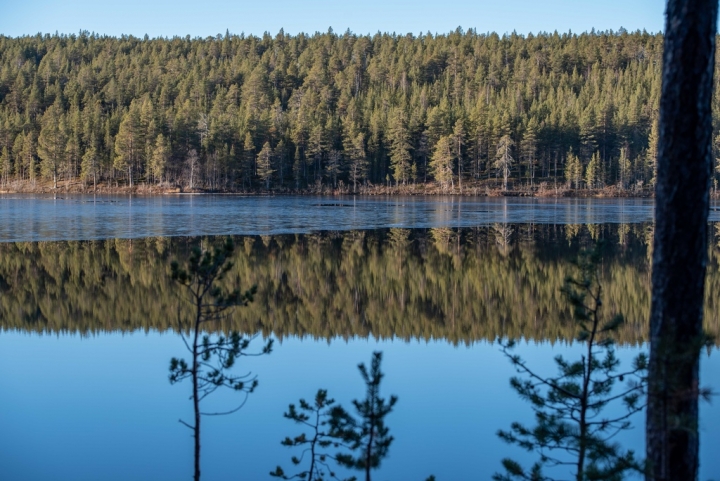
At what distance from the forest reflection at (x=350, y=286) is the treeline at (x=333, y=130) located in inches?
3028

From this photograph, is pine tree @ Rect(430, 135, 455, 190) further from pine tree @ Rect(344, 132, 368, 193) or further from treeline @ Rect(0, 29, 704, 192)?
pine tree @ Rect(344, 132, 368, 193)

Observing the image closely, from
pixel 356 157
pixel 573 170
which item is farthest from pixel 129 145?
pixel 573 170

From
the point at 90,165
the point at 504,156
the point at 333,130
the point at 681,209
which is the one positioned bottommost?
the point at 681,209

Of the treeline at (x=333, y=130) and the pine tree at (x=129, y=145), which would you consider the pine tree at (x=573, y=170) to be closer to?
the treeline at (x=333, y=130)

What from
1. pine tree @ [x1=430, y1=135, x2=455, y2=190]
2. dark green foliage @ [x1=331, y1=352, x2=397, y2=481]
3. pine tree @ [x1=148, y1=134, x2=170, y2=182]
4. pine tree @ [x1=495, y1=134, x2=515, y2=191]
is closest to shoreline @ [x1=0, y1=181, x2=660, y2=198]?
pine tree @ [x1=430, y1=135, x2=455, y2=190]

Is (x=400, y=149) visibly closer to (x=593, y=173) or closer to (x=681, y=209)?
(x=593, y=173)

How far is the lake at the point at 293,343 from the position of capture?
10.9 metres

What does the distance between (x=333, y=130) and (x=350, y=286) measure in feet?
318

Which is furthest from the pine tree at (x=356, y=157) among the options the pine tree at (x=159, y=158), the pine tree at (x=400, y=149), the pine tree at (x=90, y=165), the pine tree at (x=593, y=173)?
the pine tree at (x=90, y=165)

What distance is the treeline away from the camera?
112500mm

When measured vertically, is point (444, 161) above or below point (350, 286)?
above

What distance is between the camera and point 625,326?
59.0 ft

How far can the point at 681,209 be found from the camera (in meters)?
5.60

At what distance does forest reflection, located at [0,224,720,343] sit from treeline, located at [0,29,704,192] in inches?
3028
